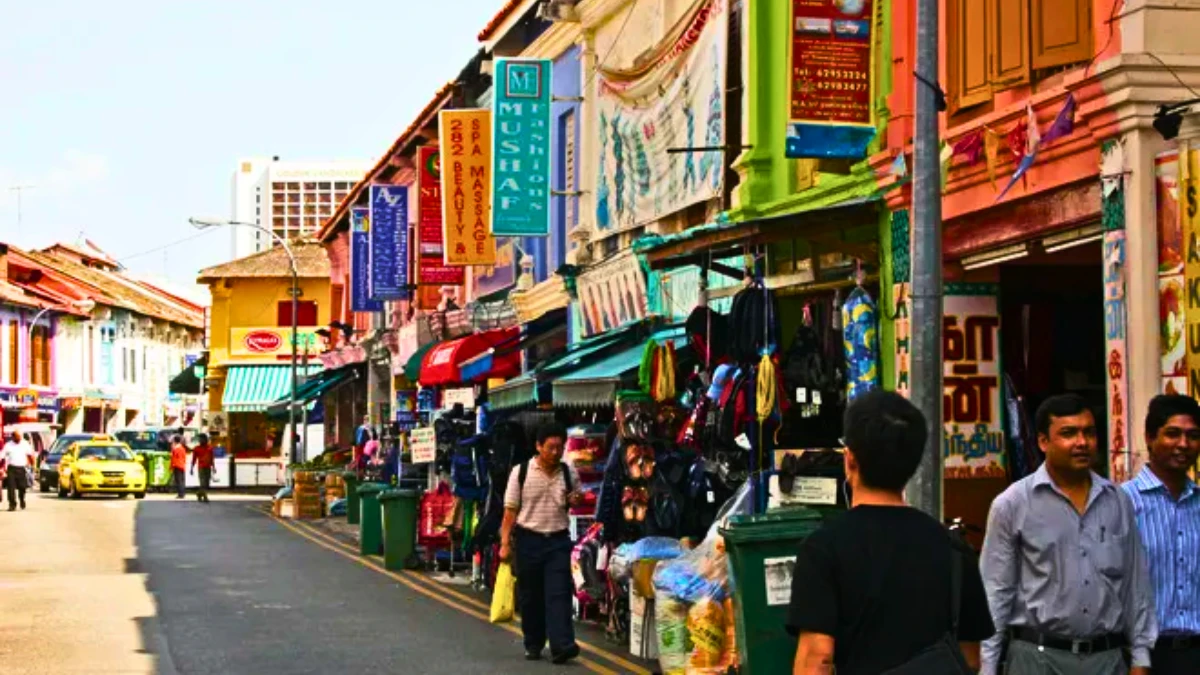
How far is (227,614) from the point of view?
18219 millimetres

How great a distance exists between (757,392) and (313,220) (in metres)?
117

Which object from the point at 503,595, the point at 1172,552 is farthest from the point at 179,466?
the point at 1172,552

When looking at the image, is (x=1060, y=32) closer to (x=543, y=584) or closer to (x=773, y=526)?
(x=773, y=526)

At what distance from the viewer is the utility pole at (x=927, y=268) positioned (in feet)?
34.9

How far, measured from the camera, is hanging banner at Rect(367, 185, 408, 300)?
133 feet

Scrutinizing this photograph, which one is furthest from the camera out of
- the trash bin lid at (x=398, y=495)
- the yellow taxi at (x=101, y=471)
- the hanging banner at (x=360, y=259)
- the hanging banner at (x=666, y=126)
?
the yellow taxi at (x=101, y=471)

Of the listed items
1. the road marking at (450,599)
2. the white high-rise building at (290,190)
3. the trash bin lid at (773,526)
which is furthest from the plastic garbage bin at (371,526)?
the white high-rise building at (290,190)

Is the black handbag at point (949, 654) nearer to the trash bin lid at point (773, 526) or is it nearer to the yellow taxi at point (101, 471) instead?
the trash bin lid at point (773, 526)

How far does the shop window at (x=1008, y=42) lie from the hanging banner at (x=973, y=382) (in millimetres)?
1493

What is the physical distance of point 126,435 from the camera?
62469 mm

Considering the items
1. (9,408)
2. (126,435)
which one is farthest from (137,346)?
(126,435)

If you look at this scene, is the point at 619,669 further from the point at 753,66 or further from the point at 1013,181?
the point at 753,66

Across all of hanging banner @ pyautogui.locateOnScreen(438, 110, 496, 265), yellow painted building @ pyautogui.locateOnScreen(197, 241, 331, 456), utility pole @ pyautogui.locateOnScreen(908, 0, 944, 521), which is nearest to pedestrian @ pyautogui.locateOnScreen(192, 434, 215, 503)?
hanging banner @ pyautogui.locateOnScreen(438, 110, 496, 265)

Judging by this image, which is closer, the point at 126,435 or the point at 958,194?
the point at 958,194
